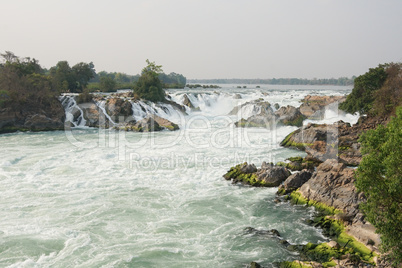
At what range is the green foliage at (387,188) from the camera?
321 inches

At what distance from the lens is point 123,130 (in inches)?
1465

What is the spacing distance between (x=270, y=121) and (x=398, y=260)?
1154 inches

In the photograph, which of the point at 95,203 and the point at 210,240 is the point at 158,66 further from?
the point at 210,240

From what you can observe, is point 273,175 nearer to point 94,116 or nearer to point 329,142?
point 329,142

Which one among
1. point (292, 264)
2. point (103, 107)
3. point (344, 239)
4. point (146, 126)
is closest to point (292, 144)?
point (344, 239)

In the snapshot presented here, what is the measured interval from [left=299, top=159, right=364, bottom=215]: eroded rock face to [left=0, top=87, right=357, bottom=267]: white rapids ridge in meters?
0.95

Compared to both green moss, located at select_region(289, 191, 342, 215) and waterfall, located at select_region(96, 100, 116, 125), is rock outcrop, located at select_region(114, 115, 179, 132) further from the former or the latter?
green moss, located at select_region(289, 191, 342, 215)

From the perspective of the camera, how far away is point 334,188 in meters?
14.1

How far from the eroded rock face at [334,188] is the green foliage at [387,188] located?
13.2 ft

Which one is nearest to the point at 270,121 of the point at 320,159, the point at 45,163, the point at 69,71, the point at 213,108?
the point at 320,159

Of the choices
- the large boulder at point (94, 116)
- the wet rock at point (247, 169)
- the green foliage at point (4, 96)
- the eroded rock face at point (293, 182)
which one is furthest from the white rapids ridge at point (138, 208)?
the large boulder at point (94, 116)

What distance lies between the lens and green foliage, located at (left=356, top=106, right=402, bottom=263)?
8164mm

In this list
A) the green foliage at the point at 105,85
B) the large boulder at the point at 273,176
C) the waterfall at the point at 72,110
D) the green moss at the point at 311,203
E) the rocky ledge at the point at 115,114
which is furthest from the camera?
the green foliage at the point at 105,85

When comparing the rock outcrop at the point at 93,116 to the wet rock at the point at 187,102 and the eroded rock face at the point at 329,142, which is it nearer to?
the wet rock at the point at 187,102
